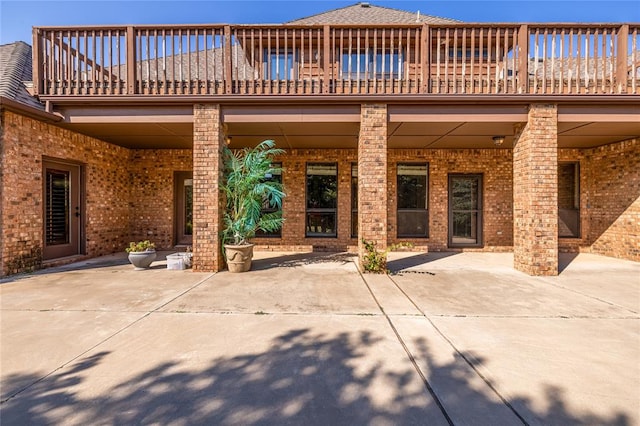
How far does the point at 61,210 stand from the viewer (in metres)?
6.63

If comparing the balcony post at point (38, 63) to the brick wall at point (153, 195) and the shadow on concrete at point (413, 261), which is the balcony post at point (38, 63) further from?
Answer: the shadow on concrete at point (413, 261)

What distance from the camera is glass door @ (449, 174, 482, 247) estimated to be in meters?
8.67

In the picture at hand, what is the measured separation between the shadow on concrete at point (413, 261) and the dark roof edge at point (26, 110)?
25.0 ft

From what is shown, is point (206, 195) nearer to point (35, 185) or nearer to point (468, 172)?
point (35, 185)

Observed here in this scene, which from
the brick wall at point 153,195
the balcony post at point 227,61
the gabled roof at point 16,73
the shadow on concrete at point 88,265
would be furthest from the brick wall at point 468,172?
the gabled roof at point 16,73

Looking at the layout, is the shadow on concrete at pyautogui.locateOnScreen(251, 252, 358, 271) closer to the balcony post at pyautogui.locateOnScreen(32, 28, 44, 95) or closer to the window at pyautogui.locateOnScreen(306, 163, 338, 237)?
the window at pyautogui.locateOnScreen(306, 163, 338, 237)

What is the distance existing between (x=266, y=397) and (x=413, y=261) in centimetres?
568

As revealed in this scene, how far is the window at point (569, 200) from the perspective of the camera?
8523 millimetres

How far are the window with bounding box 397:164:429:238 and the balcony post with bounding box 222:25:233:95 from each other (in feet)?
17.7

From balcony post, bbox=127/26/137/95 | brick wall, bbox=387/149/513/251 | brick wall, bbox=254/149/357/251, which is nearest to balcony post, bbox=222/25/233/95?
balcony post, bbox=127/26/137/95

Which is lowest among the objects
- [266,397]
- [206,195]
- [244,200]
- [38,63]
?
[266,397]

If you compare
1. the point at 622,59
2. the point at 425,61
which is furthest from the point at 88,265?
the point at 622,59

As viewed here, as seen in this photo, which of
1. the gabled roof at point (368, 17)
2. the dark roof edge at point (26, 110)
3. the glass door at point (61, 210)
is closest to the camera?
the dark roof edge at point (26, 110)

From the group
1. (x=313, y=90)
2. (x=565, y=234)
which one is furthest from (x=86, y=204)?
(x=565, y=234)
